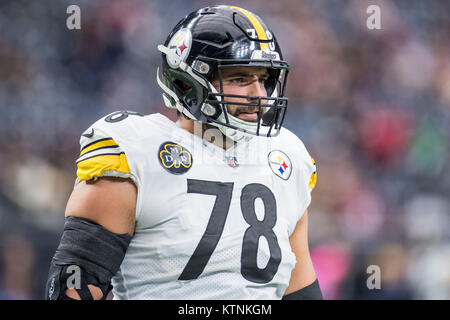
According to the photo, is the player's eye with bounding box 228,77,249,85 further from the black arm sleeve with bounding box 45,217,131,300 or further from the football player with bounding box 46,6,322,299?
the black arm sleeve with bounding box 45,217,131,300

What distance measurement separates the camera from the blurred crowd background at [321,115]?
367 cm

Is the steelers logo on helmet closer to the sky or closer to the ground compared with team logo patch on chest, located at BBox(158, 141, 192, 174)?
closer to the sky

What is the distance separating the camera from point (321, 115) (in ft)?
14.2

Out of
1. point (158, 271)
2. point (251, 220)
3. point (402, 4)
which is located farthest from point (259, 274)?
point (402, 4)

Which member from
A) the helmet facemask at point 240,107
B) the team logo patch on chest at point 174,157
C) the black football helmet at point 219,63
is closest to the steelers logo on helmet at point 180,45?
the black football helmet at point 219,63

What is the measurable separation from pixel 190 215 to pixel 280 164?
0.39 m

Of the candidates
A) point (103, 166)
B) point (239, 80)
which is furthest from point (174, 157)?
point (239, 80)

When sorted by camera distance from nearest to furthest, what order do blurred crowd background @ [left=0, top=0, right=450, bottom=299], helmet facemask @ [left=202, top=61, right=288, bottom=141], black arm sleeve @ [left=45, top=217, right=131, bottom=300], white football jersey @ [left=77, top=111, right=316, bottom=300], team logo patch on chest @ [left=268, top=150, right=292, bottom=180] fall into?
1. black arm sleeve @ [left=45, top=217, right=131, bottom=300]
2. white football jersey @ [left=77, top=111, right=316, bottom=300]
3. helmet facemask @ [left=202, top=61, right=288, bottom=141]
4. team logo patch on chest @ [left=268, top=150, right=292, bottom=180]
5. blurred crowd background @ [left=0, top=0, right=450, bottom=299]

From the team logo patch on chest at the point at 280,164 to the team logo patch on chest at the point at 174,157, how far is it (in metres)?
0.28

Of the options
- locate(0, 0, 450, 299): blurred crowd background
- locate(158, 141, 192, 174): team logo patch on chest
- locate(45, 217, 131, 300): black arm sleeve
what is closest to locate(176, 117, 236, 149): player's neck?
locate(158, 141, 192, 174): team logo patch on chest

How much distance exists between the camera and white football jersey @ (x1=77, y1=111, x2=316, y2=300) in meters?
1.61

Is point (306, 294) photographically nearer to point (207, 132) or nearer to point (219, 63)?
point (207, 132)

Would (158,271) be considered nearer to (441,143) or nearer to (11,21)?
(11,21)

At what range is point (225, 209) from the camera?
1.70 m
